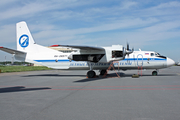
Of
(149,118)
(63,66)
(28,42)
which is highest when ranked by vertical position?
(28,42)

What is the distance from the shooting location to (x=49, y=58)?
2091 cm

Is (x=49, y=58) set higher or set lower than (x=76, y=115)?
higher

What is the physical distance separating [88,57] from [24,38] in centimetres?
959

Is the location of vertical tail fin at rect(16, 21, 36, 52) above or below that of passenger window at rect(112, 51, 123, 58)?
above

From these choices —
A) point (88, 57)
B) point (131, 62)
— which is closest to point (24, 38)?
point (88, 57)

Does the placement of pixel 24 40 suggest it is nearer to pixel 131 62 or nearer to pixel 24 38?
pixel 24 38

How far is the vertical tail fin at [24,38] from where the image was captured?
2186 cm

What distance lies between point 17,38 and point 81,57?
983 centimetres

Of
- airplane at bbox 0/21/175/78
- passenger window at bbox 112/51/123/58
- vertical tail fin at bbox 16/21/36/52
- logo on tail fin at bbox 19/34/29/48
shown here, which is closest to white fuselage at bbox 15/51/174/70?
airplane at bbox 0/21/175/78

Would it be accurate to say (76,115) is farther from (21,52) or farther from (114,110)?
(21,52)

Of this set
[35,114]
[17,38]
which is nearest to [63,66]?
[17,38]

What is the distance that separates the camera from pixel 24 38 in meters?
21.9

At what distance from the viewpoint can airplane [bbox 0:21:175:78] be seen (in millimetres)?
17891

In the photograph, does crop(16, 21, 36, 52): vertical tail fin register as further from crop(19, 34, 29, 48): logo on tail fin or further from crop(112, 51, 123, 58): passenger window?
crop(112, 51, 123, 58): passenger window
